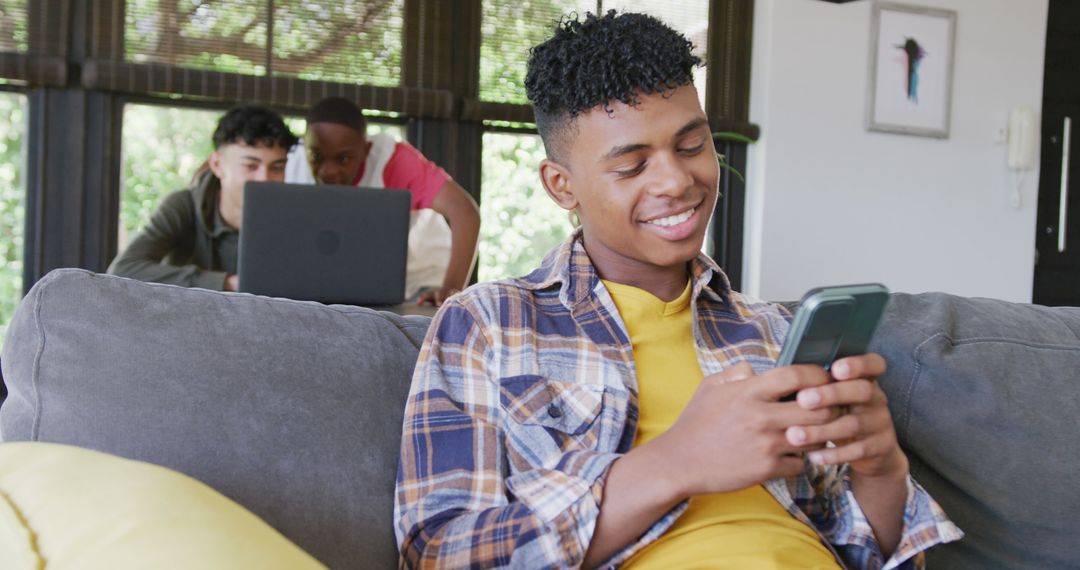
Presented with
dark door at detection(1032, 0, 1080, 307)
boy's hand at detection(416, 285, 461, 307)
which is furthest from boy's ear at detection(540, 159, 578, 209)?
dark door at detection(1032, 0, 1080, 307)

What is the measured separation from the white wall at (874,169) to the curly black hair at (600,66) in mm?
3373

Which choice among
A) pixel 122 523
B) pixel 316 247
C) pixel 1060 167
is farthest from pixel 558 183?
pixel 1060 167

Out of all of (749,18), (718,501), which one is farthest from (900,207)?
(718,501)

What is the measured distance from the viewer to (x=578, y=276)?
1302 millimetres

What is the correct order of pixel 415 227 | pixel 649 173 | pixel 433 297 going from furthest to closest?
pixel 415 227 → pixel 433 297 → pixel 649 173

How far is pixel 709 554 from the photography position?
108 cm

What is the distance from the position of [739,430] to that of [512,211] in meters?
3.56

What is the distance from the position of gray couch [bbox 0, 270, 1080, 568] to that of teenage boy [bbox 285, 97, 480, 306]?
206 centimetres

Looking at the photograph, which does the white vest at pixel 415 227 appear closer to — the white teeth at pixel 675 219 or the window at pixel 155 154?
the window at pixel 155 154

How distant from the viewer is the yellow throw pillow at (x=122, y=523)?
25.6 inches

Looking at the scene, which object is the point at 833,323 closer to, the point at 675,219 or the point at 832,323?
the point at 832,323

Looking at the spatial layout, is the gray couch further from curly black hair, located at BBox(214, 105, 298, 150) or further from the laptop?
curly black hair, located at BBox(214, 105, 298, 150)

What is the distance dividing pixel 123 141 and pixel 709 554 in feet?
11.2

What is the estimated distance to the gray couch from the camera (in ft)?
3.54
